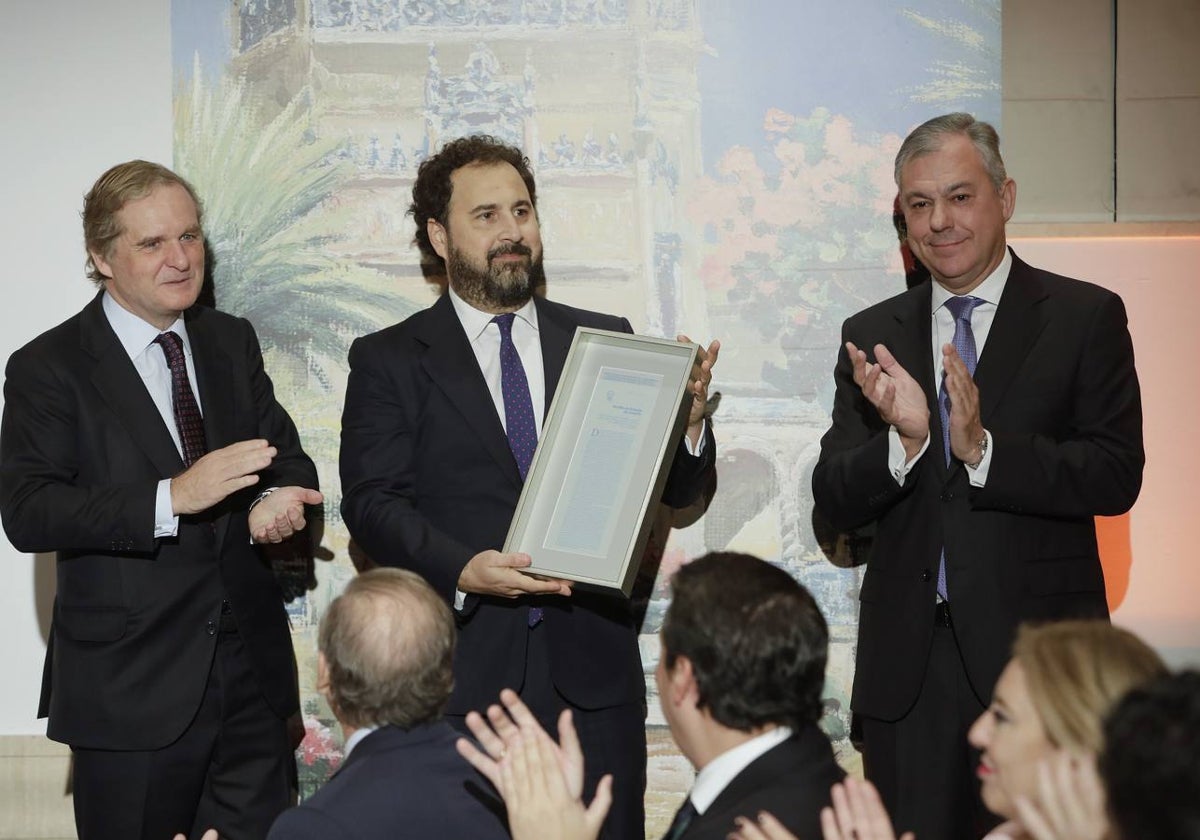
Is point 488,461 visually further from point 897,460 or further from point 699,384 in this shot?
point 897,460

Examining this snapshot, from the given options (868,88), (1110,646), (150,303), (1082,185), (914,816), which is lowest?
(914,816)

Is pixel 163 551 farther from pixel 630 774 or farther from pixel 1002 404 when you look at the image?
pixel 1002 404

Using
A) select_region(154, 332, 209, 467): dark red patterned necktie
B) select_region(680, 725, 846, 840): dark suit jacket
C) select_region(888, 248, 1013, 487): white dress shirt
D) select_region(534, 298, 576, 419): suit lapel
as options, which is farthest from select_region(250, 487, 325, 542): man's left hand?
select_region(680, 725, 846, 840): dark suit jacket

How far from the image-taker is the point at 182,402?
366 cm

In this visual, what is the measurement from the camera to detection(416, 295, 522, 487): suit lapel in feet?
12.0

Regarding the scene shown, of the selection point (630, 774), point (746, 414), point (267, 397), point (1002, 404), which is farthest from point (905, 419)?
point (267, 397)

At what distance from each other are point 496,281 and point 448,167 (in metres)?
0.43

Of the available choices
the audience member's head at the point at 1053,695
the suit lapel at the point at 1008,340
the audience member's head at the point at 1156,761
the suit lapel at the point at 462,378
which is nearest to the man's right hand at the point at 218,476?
the suit lapel at the point at 462,378

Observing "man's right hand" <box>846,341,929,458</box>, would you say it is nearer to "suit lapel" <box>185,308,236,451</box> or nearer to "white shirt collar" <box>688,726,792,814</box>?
"white shirt collar" <box>688,726,792,814</box>

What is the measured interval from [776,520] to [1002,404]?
35.5 inches

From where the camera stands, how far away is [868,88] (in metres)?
4.13

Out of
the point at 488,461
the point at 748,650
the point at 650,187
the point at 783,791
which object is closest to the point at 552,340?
the point at 488,461

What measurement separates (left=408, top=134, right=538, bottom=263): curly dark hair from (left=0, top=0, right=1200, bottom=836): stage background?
5.3 inches

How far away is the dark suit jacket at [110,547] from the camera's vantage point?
3436 mm
